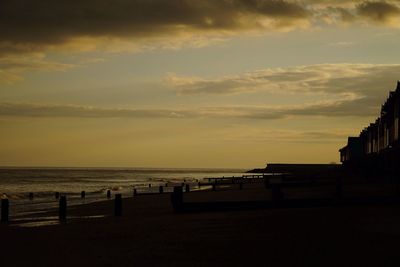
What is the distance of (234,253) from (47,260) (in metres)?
4.52

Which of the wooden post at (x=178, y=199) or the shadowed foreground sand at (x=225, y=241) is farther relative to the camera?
the wooden post at (x=178, y=199)

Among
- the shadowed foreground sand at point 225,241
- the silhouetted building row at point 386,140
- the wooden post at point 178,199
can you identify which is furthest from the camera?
the silhouetted building row at point 386,140

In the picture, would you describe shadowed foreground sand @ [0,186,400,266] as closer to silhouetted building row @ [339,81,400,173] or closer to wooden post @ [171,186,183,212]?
wooden post @ [171,186,183,212]

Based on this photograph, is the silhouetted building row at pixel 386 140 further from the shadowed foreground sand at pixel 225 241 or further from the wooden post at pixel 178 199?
the shadowed foreground sand at pixel 225 241

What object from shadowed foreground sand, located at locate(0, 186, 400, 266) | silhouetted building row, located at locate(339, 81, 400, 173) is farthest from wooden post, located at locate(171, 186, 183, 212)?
silhouetted building row, located at locate(339, 81, 400, 173)

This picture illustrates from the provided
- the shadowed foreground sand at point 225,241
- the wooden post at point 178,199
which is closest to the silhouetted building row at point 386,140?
the wooden post at point 178,199

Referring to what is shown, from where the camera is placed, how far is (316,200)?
2411cm

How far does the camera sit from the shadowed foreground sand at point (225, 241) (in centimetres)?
1201

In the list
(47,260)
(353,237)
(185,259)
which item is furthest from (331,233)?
(47,260)

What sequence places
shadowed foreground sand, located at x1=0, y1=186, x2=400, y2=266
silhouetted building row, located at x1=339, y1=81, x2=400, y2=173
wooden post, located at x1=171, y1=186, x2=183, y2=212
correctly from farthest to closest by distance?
silhouetted building row, located at x1=339, y1=81, x2=400, y2=173, wooden post, located at x1=171, y1=186, x2=183, y2=212, shadowed foreground sand, located at x1=0, y1=186, x2=400, y2=266

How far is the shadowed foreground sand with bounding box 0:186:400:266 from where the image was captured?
1201cm

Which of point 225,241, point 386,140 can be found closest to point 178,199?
point 225,241

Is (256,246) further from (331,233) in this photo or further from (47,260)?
(47,260)

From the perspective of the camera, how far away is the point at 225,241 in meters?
14.7
